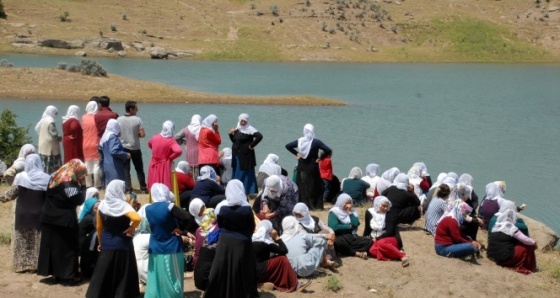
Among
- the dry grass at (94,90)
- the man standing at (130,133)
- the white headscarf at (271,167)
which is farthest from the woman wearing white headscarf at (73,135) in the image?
the dry grass at (94,90)

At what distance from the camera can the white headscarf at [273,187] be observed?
32.6 ft

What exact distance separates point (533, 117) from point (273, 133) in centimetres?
1274

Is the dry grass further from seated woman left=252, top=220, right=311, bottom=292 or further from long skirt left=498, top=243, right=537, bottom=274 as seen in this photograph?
seated woman left=252, top=220, right=311, bottom=292

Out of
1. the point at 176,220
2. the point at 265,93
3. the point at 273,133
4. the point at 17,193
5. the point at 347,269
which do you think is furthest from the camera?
the point at 265,93

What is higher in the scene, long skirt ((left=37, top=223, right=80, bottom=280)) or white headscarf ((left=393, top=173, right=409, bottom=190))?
white headscarf ((left=393, top=173, right=409, bottom=190))

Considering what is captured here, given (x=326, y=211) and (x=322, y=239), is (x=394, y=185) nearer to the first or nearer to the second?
(x=326, y=211)

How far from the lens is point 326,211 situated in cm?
1291

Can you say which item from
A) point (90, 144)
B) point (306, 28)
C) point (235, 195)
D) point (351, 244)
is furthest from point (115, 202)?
point (306, 28)

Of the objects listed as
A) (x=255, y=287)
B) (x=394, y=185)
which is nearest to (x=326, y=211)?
(x=394, y=185)

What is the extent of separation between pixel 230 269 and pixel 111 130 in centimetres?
462

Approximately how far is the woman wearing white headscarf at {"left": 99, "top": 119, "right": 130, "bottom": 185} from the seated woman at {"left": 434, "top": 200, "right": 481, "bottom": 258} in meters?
4.91

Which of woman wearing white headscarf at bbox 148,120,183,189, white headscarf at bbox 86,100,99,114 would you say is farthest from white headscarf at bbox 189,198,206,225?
white headscarf at bbox 86,100,99,114

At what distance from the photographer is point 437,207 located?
37.9 ft

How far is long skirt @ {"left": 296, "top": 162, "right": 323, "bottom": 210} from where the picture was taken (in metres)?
12.9
